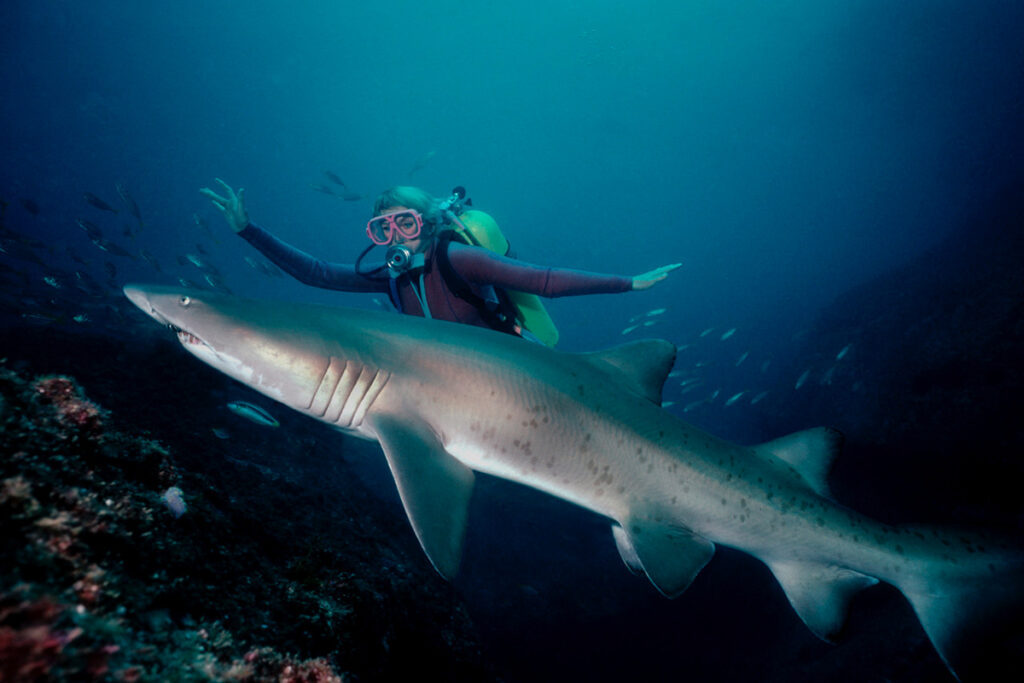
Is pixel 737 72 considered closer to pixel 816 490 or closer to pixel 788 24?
pixel 788 24

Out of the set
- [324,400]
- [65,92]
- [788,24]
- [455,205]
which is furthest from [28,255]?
[788,24]

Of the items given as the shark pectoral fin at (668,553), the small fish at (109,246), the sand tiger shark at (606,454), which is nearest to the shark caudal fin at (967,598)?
the sand tiger shark at (606,454)

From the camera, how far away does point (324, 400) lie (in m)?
2.34

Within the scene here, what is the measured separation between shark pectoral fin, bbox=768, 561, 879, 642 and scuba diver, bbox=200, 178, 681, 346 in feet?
7.89

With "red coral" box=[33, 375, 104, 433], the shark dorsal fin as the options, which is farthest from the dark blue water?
"red coral" box=[33, 375, 104, 433]

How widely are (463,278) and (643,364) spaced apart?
1.84m

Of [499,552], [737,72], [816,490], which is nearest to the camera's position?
[816,490]

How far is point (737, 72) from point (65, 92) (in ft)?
392

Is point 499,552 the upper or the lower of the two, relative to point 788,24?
lower

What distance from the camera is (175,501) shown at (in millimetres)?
1388

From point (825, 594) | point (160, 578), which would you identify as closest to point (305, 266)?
point (160, 578)

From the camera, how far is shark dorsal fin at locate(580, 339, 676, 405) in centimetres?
293

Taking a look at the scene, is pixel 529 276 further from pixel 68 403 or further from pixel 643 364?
pixel 68 403

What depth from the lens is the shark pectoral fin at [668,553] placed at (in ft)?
7.93
